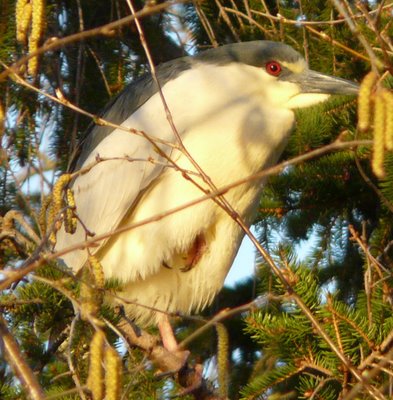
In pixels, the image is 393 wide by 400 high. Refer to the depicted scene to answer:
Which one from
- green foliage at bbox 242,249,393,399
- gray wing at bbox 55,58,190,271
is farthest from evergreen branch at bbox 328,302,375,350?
gray wing at bbox 55,58,190,271

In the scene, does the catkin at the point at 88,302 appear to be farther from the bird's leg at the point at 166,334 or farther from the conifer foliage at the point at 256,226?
the bird's leg at the point at 166,334

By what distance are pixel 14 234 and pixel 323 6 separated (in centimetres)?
260

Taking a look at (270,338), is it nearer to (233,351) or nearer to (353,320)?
(353,320)

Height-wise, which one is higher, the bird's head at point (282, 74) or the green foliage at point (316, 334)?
the bird's head at point (282, 74)

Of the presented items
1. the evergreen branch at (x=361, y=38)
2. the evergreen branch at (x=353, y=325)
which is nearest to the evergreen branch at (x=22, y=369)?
the evergreen branch at (x=361, y=38)

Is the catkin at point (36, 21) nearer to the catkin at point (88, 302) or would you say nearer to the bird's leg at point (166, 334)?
the catkin at point (88, 302)

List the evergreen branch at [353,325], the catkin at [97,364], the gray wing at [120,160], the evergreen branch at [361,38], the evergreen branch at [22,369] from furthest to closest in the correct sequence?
the gray wing at [120,160] → the evergreen branch at [353,325] → the evergreen branch at [361,38] → the catkin at [97,364] → the evergreen branch at [22,369]

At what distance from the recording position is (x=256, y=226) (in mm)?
4598

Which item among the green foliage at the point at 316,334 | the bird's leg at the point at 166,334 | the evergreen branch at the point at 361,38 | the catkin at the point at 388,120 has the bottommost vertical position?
the bird's leg at the point at 166,334

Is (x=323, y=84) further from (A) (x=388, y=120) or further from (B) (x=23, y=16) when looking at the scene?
(A) (x=388, y=120)

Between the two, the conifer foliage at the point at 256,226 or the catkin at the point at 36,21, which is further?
the conifer foliage at the point at 256,226

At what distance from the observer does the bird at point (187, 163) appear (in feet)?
13.4

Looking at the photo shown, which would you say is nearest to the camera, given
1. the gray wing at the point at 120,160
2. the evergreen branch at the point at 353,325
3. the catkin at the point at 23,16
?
the catkin at the point at 23,16

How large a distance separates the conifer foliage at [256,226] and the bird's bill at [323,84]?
91 millimetres
